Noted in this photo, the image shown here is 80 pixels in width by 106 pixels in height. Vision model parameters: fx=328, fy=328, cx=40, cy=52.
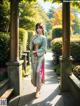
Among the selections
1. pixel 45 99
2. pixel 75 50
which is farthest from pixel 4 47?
pixel 75 50

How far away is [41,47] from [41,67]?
1.86 ft

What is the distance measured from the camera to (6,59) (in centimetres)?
1049

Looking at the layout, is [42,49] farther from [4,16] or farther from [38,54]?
[4,16]

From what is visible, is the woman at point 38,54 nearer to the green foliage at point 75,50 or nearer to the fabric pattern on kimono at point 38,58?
the fabric pattern on kimono at point 38,58

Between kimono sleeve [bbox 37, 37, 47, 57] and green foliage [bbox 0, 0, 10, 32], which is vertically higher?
green foliage [bbox 0, 0, 10, 32]

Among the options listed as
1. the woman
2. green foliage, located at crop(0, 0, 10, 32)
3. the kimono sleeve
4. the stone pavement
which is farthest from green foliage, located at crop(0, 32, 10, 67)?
green foliage, located at crop(0, 0, 10, 32)

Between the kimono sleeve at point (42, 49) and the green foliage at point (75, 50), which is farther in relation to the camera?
the green foliage at point (75, 50)

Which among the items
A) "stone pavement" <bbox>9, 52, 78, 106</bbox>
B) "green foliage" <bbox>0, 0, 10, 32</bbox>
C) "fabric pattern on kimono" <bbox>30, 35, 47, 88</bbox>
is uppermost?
"green foliage" <bbox>0, 0, 10, 32</bbox>

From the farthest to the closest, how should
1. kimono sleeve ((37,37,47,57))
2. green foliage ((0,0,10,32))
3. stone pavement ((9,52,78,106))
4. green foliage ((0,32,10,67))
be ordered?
1. green foliage ((0,0,10,32))
2. green foliage ((0,32,10,67))
3. kimono sleeve ((37,37,47,57))
4. stone pavement ((9,52,78,106))

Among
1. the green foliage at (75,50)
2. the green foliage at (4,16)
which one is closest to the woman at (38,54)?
the green foliage at (4,16)

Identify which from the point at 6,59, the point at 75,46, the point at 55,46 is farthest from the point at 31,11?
the point at 6,59

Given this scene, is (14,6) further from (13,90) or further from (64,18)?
(13,90)

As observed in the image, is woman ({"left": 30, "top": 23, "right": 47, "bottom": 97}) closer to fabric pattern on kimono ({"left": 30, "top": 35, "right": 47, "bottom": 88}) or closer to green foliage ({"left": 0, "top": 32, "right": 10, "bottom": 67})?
fabric pattern on kimono ({"left": 30, "top": 35, "right": 47, "bottom": 88})

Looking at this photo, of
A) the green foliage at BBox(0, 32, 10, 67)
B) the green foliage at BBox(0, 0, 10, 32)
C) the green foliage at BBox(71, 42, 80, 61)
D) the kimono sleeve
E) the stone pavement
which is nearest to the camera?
the stone pavement
